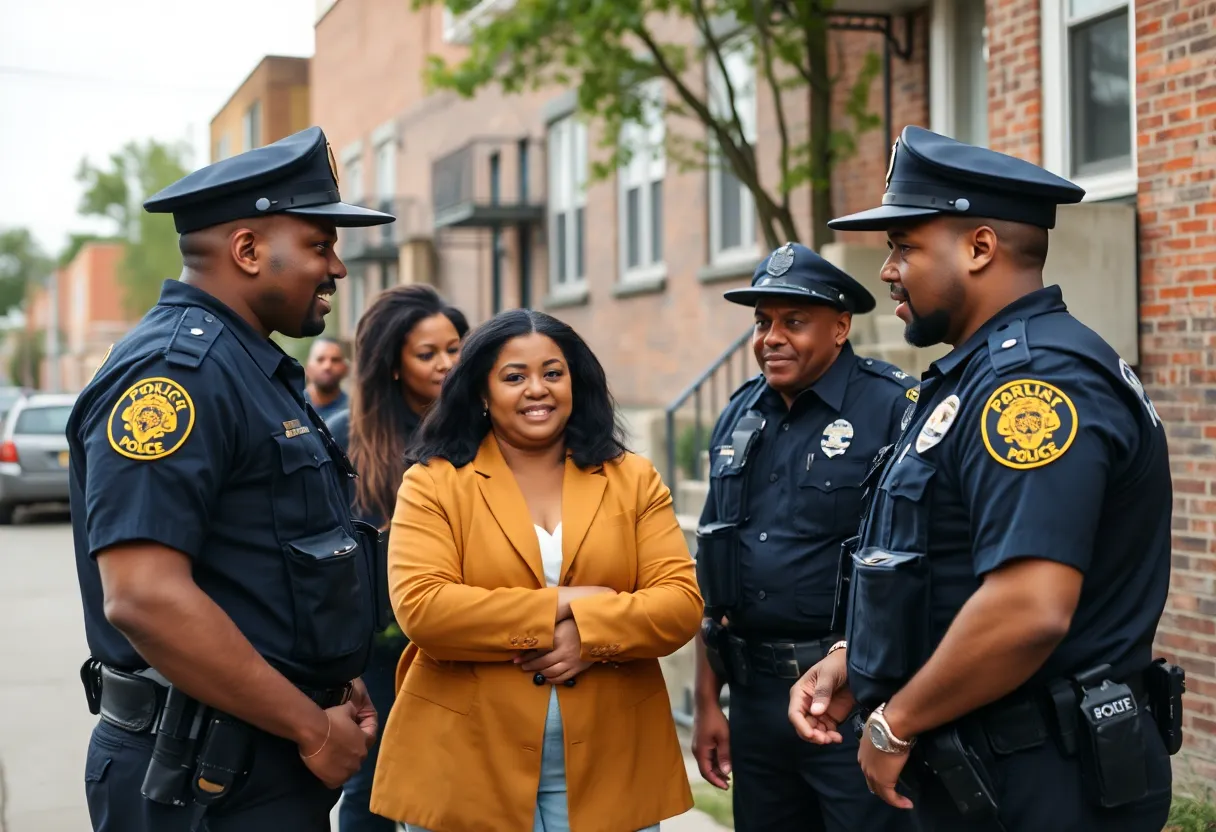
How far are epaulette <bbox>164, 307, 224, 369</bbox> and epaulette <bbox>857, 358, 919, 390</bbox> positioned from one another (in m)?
2.07

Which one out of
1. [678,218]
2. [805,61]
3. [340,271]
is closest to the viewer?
[340,271]

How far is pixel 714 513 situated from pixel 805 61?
691 cm

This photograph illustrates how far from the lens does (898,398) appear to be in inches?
155

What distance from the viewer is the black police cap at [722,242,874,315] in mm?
3893

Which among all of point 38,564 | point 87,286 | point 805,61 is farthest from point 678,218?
point 87,286

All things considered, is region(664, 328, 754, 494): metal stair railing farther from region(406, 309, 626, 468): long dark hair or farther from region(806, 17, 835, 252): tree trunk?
region(406, 309, 626, 468): long dark hair

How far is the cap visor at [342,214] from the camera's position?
2869 mm

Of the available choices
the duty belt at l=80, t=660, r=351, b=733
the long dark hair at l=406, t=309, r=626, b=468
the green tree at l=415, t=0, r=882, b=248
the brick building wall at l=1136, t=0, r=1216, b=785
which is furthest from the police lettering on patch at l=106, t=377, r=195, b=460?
the green tree at l=415, t=0, r=882, b=248

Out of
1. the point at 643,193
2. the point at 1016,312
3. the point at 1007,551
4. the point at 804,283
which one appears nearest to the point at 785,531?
the point at 804,283

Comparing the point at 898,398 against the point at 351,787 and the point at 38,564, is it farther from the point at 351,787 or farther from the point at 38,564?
the point at 38,564

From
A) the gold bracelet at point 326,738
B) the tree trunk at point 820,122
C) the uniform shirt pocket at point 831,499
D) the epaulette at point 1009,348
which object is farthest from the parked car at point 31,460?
the epaulette at point 1009,348

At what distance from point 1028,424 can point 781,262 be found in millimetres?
1663

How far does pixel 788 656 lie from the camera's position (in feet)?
12.2

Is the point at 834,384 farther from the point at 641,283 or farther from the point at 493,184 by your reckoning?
the point at 493,184
